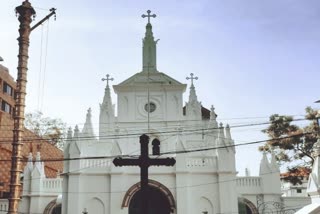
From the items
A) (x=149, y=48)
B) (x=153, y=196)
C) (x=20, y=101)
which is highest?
(x=149, y=48)

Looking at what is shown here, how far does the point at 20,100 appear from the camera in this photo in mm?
18672

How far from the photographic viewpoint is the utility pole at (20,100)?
Result: 17.5 meters

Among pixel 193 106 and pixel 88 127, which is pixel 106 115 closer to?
pixel 88 127

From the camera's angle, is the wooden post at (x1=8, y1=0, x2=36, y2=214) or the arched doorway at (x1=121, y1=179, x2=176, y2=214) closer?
the wooden post at (x1=8, y1=0, x2=36, y2=214)

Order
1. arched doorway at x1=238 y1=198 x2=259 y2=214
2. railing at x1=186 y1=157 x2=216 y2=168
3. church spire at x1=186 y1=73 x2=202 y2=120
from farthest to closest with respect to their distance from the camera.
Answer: church spire at x1=186 y1=73 x2=202 y2=120
arched doorway at x1=238 y1=198 x2=259 y2=214
railing at x1=186 y1=157 x2=216 y2=168

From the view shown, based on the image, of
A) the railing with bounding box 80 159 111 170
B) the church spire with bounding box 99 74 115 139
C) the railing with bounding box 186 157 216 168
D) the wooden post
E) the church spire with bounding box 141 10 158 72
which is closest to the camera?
the wooden post

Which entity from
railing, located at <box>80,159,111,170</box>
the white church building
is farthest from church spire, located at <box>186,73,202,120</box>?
railing, located at <box>80,159,111,170</box>

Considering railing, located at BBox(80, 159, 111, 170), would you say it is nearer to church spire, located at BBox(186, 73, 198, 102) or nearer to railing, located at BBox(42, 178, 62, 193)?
railing, located at BBox(42, 178, 62, 193)

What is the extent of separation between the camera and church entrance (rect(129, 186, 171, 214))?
23.5 metres

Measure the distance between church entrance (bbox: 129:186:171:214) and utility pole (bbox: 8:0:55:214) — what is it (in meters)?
7.44

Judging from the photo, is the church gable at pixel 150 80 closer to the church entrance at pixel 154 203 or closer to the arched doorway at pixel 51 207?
the church entrance at pixel 154 203

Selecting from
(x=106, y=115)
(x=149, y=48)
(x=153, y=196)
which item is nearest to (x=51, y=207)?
(x=153, y=196)

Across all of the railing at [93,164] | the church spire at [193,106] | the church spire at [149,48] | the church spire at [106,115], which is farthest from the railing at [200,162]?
the church spire at [149,48]

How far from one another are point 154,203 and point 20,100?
9.60 meters
